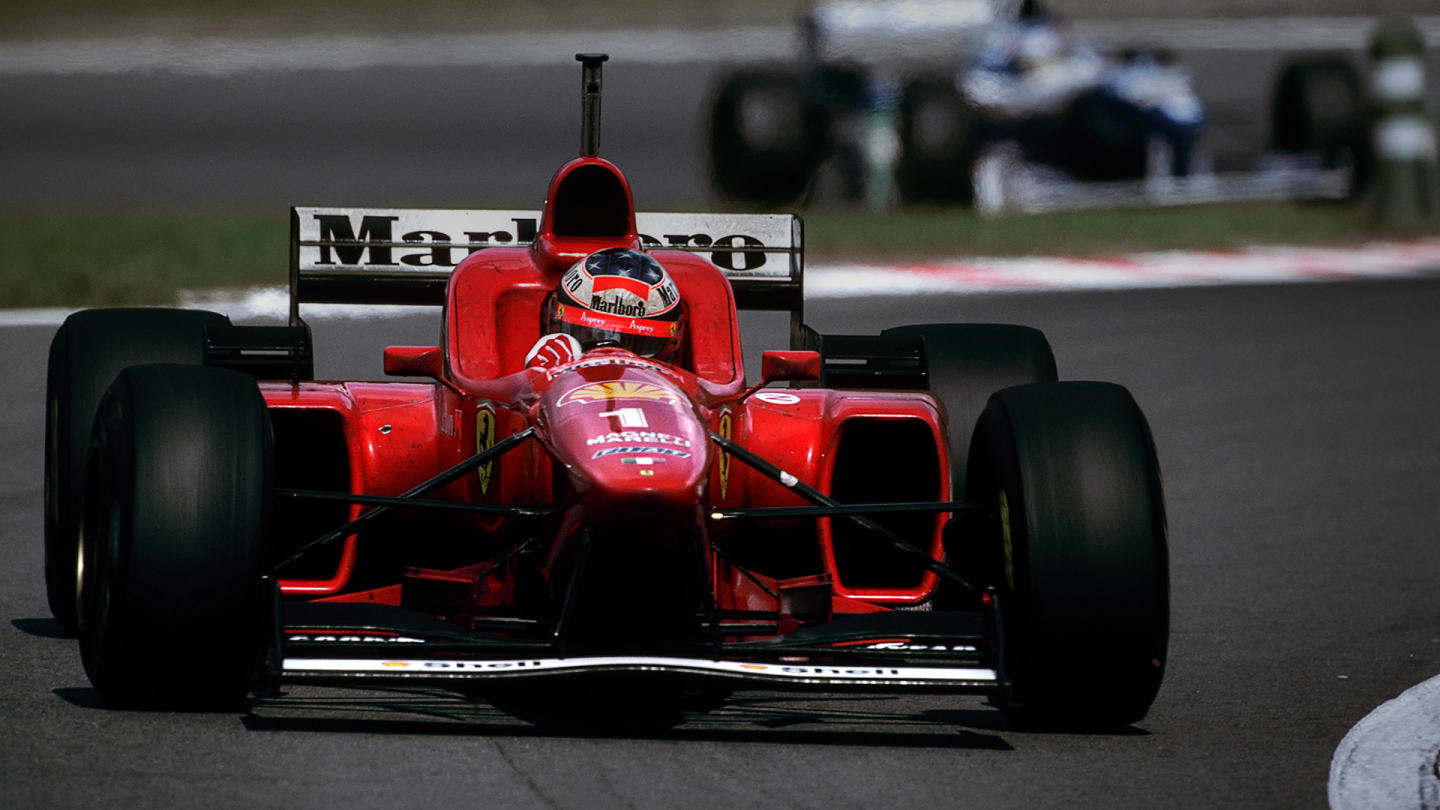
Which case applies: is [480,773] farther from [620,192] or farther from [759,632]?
[620,192]

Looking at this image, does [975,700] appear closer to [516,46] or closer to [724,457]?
[724,457]

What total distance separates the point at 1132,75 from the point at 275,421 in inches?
495

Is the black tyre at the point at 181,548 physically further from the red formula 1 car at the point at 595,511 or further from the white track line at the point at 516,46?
the white track line at the point at 516,46

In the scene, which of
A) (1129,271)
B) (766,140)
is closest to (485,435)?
(1129,271)

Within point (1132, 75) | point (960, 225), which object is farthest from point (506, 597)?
point (1132, 75)

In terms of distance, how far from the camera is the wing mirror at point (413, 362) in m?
6.87

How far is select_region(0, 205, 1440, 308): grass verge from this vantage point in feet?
48.5

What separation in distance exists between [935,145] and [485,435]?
1183 cm

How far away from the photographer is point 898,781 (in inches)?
223

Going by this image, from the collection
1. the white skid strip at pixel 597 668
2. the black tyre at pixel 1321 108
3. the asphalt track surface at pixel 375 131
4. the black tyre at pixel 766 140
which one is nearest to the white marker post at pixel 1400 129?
the black tyre at pixel 1321 108

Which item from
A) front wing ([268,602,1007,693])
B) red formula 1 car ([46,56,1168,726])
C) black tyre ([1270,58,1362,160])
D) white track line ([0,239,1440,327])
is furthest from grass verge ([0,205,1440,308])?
front wing ([268,602,1007,693])

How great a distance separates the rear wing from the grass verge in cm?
591

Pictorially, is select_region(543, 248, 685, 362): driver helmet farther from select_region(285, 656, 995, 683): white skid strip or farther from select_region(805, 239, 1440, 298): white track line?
select_region(805, 239, 1440, 298): white track line

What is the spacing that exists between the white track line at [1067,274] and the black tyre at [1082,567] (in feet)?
26.4
